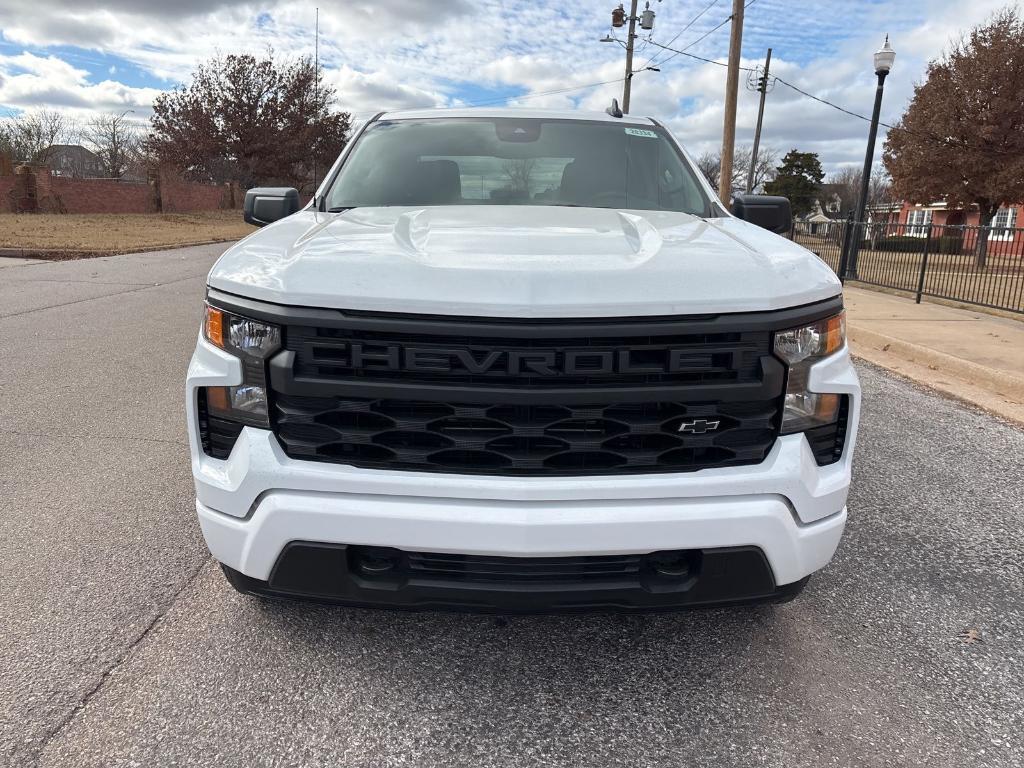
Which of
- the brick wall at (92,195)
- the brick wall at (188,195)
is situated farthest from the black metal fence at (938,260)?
the brick wall at (188,195)

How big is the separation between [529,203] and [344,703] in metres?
2.14

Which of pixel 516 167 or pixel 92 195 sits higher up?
pixel 516 167

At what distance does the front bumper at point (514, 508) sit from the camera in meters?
1.89

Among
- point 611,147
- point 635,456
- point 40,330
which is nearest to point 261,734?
point 635,456

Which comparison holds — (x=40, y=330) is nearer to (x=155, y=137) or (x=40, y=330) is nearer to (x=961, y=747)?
(x=961, y=747)

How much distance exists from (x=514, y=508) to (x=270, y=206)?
2.28m

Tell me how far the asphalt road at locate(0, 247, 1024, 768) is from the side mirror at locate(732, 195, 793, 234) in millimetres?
1449

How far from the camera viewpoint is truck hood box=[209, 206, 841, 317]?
1.88 m

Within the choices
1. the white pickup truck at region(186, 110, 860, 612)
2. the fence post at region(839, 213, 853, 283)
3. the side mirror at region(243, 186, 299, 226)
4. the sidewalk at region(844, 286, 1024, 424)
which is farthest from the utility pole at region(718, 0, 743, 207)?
the white pickup truck at region(186, 110, 860, 612)

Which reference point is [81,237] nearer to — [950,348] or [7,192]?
[7,192]

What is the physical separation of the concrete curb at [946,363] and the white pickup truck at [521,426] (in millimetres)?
4927

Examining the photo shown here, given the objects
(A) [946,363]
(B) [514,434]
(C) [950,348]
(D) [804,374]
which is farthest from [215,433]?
(C) [950,348]

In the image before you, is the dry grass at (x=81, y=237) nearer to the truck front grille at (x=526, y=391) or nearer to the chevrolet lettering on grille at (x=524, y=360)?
the truck front grille at (x=526, y=391)

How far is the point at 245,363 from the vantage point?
2.00m
